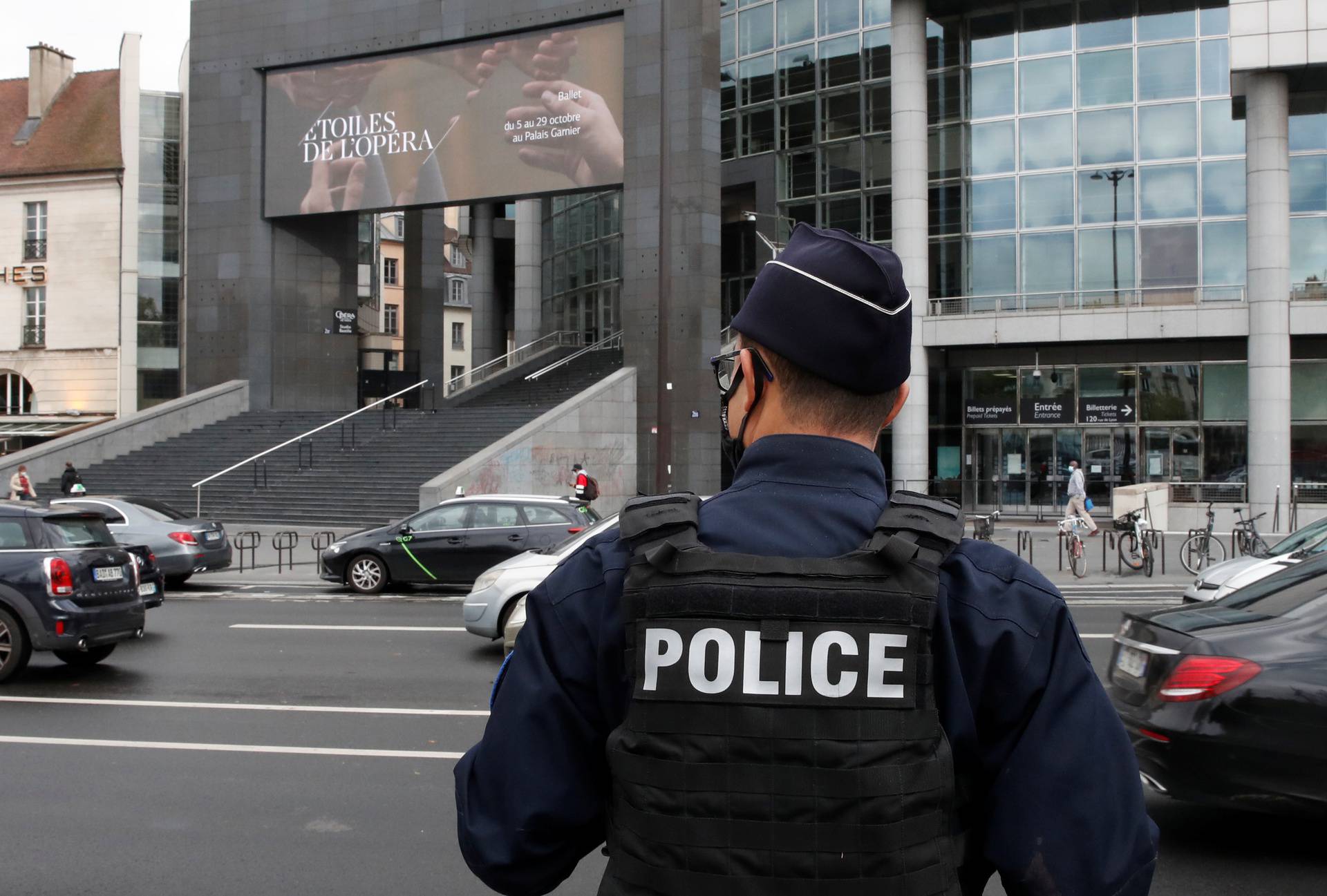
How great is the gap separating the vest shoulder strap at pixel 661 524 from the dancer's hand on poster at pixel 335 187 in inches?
1438

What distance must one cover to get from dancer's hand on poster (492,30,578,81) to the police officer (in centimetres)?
3377

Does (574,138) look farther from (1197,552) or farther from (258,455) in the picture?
(1197,552)

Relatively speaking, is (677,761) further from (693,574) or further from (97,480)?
(97,480)

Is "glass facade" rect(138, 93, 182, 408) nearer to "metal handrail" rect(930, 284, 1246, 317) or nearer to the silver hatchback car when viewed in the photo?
"metal handrail" rect(930, 284, 1246, 317)

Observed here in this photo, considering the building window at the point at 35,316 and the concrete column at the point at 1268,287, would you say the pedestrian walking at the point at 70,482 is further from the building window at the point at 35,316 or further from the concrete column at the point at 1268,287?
the concrete column at the point at 1268,287

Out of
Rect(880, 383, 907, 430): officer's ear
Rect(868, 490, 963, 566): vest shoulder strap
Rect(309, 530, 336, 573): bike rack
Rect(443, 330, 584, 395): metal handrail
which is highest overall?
Rect(443, 330, 584, 395): metal handrail

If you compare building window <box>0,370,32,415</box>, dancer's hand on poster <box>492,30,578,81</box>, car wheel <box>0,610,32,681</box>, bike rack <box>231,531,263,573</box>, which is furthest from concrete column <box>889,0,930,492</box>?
building window <box>0,370,32,415</box>

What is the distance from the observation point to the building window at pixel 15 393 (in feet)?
158

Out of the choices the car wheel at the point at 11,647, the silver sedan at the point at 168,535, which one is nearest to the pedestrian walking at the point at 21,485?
the silver sedan at the point at 168,535

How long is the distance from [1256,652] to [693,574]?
15.2 feet

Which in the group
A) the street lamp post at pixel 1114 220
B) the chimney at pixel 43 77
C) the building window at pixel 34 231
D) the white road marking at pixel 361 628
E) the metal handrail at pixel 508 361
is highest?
the chimney at pixel 43 77

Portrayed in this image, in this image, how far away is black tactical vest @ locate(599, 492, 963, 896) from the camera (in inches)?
67.4

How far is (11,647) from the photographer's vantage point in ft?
33.4

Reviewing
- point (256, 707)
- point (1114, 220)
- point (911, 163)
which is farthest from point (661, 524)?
point (1114, 220)
